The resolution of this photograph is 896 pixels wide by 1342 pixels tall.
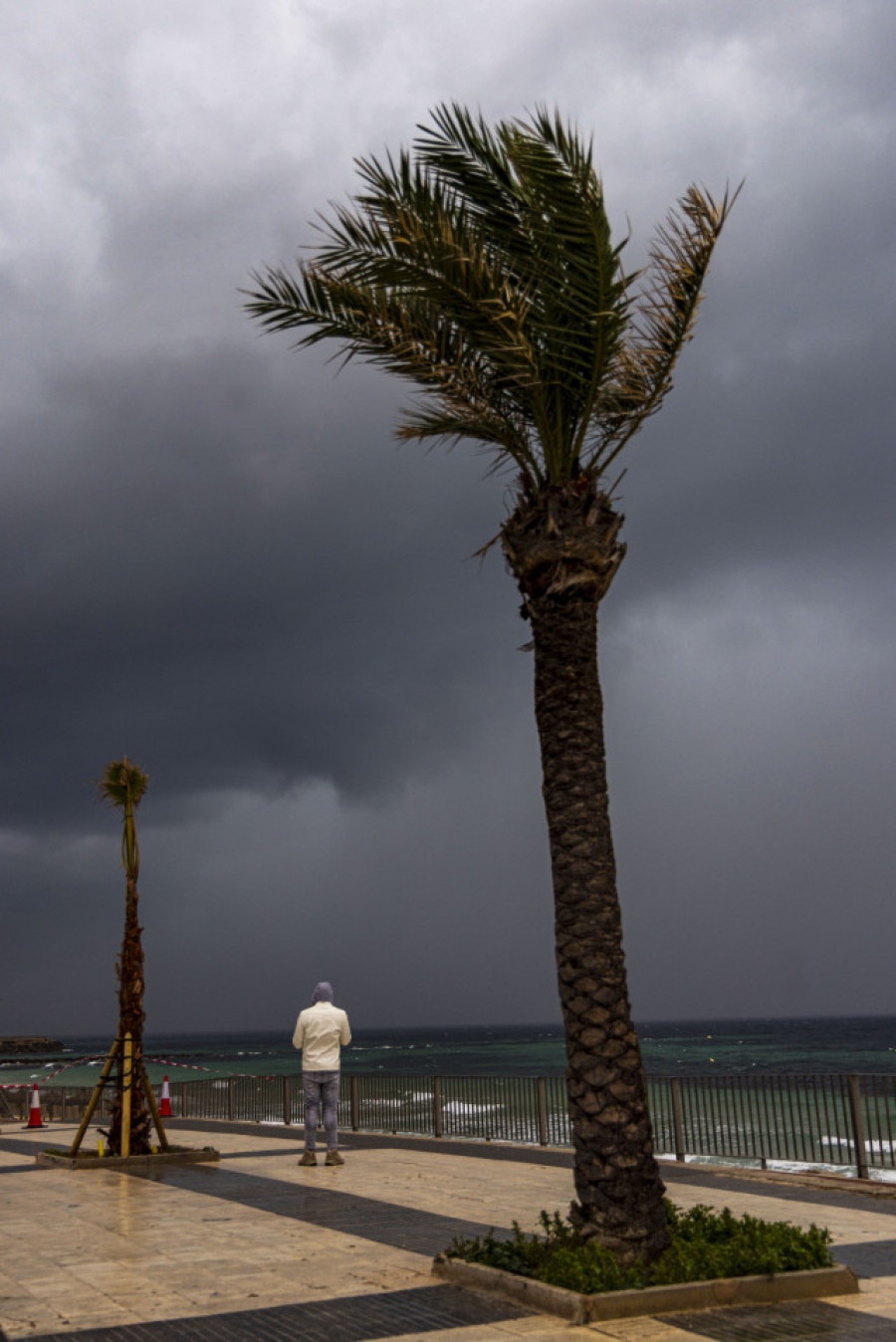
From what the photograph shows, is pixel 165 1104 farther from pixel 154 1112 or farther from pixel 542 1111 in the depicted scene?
pixel 542 1111

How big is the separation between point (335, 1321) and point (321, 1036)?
674 centimetres

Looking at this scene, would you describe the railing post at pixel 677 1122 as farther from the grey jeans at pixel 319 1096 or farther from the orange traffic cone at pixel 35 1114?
the orange traffic cone at pixel 35 1114

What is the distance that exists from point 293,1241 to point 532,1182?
4.02 m

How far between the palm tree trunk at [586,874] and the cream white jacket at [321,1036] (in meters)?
5.89

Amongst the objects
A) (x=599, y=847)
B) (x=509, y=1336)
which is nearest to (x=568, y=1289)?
(x=509, y=1336)

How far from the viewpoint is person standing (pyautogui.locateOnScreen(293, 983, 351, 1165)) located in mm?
13289

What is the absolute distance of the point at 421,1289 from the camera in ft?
24.4

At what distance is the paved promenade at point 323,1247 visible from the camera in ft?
21.3

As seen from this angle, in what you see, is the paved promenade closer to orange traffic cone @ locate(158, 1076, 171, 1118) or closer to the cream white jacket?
the cream white jacket

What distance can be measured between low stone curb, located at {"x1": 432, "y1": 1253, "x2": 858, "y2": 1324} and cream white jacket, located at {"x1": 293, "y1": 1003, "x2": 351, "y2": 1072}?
5.94 m

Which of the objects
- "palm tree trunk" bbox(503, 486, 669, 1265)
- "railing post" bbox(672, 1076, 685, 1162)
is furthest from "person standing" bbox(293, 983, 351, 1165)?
"palm tree trunk" bbox(503, 486, 669, 1265)

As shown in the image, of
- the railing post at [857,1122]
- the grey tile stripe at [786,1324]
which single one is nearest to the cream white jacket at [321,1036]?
the railing post at [857,1122]

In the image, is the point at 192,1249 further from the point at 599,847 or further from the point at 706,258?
the point at 706,258

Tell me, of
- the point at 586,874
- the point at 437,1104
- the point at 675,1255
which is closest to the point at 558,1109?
the point at 437,1104
